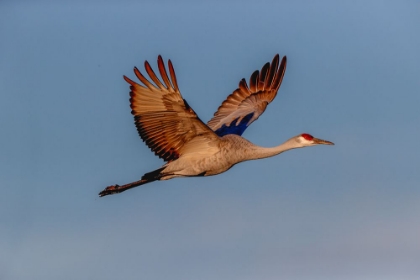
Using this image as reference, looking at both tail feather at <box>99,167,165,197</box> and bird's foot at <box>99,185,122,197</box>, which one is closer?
tail feather at <box>99,167,165,197</box>

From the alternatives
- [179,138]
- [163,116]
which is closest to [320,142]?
[179,138]

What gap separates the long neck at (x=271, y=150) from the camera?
67.4 feet

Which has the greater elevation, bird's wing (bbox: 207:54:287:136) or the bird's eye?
bird's wing (bbox: 207:54:287:136)

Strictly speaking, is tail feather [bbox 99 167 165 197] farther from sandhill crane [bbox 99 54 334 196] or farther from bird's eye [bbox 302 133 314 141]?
bird's eye [bbox 302 133 314 141]

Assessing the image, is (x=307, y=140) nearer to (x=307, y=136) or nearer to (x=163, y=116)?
(x=307, y=136)

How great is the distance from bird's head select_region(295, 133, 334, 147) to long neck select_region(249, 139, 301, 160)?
0.37ft

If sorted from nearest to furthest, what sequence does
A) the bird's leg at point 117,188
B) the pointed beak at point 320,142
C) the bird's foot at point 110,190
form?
the bird's leg at point 117,188, the pointed beak at point 320,142, the bird's foot at point 110,190

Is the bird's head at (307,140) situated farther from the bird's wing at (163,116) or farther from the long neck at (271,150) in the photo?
the bird's wing at (163,116)

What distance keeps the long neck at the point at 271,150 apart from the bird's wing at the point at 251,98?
1.91 metres

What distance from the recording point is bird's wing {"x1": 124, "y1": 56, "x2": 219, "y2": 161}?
742 inches

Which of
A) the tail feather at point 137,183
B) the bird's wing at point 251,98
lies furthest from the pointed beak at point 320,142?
the tail feather at point 137,183


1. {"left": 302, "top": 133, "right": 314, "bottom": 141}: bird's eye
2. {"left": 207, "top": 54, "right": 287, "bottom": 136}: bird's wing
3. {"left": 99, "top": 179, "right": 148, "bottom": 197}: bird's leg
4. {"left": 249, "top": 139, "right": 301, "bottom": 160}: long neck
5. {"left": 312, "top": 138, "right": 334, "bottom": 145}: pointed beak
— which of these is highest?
{"left": 207, "top": 54, "right": 287, "bottom": 136}: bird's wing

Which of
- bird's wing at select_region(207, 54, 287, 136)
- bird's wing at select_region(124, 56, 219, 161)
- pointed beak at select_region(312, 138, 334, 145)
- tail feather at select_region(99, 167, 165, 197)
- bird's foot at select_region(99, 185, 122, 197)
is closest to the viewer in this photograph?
bird's wing at select_region(124, 56, 219, 161)

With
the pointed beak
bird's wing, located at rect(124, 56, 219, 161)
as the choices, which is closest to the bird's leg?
bird's wing, located at rect(124, 56, 219, 161)
